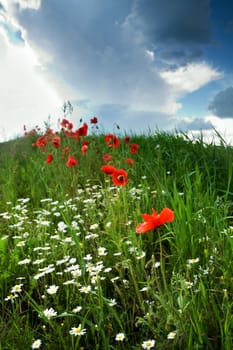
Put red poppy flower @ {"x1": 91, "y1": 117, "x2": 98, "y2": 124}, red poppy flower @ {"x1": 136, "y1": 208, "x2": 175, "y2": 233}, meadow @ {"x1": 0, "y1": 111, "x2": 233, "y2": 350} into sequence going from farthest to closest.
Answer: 1. red poppy flower @ {"x1": 91, "y1": 117, "x2": 98, "y2": 124}
2. meadow @ {"x1": 0, "y1": 111, "x2": 233, "y2": 350}
3. red poppy flower @ {"x1": 136, "y1": 208, "x2": 175, "y2": 233}

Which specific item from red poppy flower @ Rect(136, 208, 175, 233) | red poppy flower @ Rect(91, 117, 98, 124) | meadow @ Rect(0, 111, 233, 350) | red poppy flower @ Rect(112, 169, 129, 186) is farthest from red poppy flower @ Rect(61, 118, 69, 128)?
red poppy flower @ Rect(136, 208, 175, 233)

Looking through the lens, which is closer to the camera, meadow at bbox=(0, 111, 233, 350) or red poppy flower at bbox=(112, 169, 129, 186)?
meadow at bbox=(0, 111, 233, 350)

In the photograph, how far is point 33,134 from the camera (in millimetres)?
10000

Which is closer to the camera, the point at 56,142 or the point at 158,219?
the point at 158,219

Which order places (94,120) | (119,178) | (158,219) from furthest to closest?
(94,120) → (119,178) → (158,219)

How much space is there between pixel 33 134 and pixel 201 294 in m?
8.55

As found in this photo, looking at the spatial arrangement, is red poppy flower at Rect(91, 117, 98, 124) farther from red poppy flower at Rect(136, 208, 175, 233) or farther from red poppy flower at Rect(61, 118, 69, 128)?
red poppy flower at Rect(136, 208, 175, 233)

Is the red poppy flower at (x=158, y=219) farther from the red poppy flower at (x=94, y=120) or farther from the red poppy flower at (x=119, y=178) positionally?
the red poppy flower at (x=94, y=120)

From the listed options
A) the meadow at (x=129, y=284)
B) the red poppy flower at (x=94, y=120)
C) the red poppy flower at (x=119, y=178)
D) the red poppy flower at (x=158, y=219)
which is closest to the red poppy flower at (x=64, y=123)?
the red poppy flower at (x=94, y=120)

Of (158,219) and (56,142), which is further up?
(56,142)

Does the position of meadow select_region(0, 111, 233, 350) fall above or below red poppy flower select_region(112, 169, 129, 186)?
below

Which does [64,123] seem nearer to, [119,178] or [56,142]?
[56,142]

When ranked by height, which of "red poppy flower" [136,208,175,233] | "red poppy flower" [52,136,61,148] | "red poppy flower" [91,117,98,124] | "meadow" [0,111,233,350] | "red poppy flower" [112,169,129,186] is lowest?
"meadow" [0,111,233,350]

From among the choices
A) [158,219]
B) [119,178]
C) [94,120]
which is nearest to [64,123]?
[94,120]
